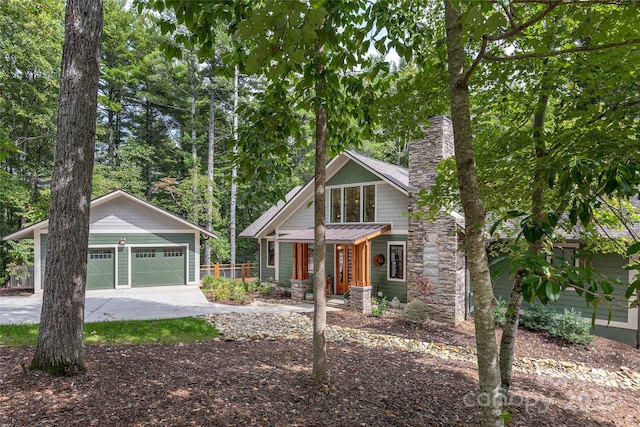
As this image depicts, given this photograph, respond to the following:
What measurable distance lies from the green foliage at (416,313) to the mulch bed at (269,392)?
288 centimetres

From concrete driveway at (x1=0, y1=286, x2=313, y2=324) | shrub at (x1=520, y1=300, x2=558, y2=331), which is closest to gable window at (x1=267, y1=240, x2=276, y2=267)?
concrete driveway at (x1=0, y1=286, x2=313, y2=324)

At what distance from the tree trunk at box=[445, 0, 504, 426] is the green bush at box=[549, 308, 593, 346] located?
24.5 ft

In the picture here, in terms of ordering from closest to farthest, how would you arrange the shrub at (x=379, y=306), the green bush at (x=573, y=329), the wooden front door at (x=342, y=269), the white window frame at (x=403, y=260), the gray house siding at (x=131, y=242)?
the green bush at (x=573, y=329)
the shrub at (x=379, y=306)
the white window frame at (x=403, y=260)
the wooden front door at (x=342, y=269)
the gray house siding at (x=131, y=242)

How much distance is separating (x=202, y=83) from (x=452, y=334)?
69.9 ft

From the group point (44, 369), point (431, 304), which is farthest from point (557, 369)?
point (44, 369)

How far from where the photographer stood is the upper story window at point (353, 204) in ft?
39.7

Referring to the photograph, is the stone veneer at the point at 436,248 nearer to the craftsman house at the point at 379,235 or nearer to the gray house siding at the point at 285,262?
the craftsman house at the point at 379,235

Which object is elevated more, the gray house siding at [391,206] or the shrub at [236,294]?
the gray house siding at [391,206]

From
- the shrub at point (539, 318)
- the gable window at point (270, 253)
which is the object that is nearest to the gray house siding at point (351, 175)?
the gable window at point (270, 253)

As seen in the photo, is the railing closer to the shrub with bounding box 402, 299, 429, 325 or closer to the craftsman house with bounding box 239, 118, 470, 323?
the craftsman house with bounding box 239, 118, 470, 323

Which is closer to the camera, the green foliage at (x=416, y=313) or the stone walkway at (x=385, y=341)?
the stone walkway at (x=385, y=341)

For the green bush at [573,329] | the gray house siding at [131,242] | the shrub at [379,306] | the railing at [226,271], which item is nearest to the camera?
the green bush at [573,329]

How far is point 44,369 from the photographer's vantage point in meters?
3.86

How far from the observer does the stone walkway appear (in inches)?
240
